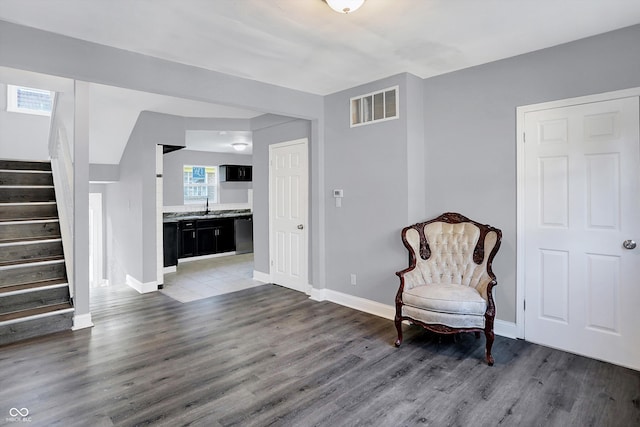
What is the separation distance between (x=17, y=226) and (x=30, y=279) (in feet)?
2.31

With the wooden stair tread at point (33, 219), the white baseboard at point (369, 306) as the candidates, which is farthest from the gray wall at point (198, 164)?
the white baseboard at point (369, 306)

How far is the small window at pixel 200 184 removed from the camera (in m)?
8.30

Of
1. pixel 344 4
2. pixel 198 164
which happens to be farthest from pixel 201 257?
pixel 344 4

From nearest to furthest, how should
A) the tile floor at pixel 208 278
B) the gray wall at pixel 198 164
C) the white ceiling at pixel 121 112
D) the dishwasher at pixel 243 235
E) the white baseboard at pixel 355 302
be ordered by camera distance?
the white baseboard at pixel 355 302 → the white ceiling at pixel 121 112 → the tile floor at pixel 208 278 → the gray wall at pixel 198 164 → the dishwasher at pixel 243 235

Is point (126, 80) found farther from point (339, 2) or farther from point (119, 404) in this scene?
point (119, 404)

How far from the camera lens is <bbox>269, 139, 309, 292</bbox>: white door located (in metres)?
4.95

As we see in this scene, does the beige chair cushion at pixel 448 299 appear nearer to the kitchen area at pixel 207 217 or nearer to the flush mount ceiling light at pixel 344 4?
the flush mount ceiling light at pixel 344 4

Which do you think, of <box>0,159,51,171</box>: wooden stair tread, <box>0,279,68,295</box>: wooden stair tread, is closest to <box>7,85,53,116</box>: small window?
<box>0,159,51,171</box>: wooden stair tread

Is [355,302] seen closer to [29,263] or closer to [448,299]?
[448,299]

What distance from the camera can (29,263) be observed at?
378cm

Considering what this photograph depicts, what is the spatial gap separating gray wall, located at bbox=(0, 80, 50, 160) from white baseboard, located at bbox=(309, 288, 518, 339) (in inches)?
213

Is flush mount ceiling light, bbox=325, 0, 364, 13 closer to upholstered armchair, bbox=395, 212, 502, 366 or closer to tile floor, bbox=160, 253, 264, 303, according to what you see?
upholstered armchair, bbox=395, 212, 502, 366

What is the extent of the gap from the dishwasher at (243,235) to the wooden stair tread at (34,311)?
459cm

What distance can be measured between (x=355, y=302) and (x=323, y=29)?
115 inches
